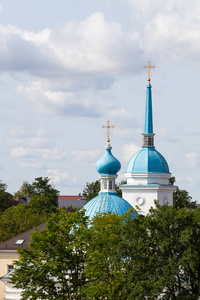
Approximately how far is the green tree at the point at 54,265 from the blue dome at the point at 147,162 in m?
27.2

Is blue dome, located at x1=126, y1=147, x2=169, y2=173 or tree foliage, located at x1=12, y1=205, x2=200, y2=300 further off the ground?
blue dome, located at x1=126, y1=147, x2=169, y2=173

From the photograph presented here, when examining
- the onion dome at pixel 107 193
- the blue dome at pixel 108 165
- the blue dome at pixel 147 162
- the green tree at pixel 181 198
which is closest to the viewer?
the onion dome at pixel 107 193

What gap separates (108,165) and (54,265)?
63.7 ft

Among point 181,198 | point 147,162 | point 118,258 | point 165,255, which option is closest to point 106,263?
point 118,258

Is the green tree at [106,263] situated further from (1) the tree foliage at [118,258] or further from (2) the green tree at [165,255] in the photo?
(2) the green tree at [165,255]

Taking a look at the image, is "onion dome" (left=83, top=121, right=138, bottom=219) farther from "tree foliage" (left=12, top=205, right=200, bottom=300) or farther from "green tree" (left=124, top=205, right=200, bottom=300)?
"green tree" (left=124, top=205, right=200, bottom=300)

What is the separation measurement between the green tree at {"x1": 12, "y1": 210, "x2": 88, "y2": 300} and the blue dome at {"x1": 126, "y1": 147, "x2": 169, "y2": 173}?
27.2m

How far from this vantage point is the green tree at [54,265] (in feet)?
155

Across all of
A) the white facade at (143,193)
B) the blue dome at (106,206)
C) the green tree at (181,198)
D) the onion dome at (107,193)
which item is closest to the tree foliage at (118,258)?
the blue dome at (106,206)

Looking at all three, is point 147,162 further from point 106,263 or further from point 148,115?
point 106,263

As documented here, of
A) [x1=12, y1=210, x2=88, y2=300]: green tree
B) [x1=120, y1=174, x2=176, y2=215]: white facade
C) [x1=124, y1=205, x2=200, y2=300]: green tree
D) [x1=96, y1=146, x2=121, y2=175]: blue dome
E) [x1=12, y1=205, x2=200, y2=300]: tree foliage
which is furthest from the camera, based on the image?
[x1=120, y1=174, x2=176, y2=215]: white facade

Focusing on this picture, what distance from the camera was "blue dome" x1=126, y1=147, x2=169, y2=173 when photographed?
75875 mm

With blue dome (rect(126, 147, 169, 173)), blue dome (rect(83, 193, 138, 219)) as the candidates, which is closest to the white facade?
blue dome (rect(126, 147, 169, 173))

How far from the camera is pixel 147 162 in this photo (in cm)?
7581
